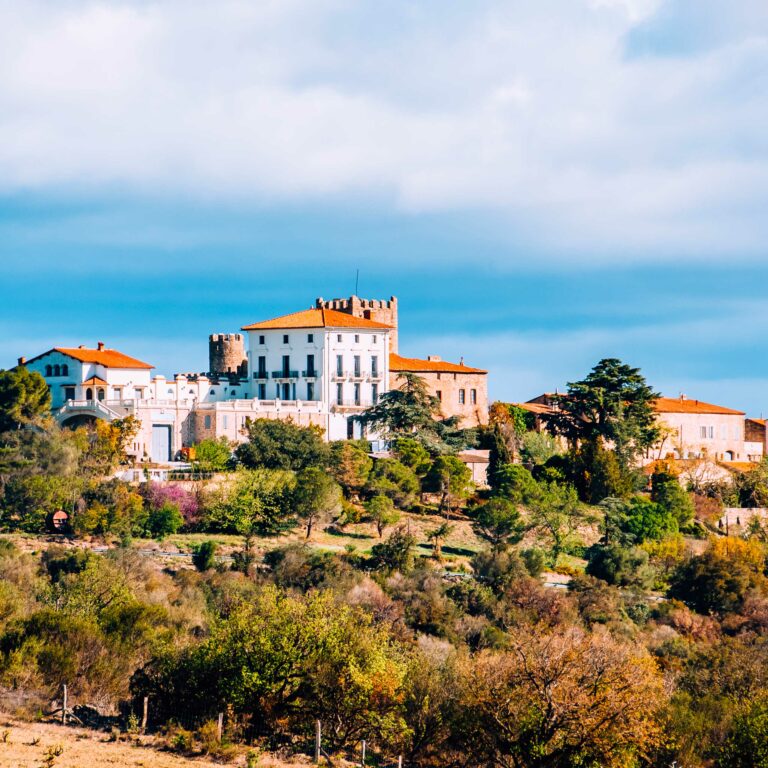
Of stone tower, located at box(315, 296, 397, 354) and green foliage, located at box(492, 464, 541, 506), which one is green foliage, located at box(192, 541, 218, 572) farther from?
stone tower, located at box(315, 296, 397, 354)

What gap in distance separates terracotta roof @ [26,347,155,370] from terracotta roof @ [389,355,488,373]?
14551 millimetres

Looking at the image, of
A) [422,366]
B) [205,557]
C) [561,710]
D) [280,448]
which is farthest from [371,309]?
[561,710]

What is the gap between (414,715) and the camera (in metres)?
37.7

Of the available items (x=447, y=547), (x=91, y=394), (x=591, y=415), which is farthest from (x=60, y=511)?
(x=591, y=415)

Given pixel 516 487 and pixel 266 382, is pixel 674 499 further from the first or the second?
pixel 266 382

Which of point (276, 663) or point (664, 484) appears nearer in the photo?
point (276, 663)

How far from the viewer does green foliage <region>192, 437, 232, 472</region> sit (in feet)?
221

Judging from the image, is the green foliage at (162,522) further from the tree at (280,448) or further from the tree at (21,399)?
the tree at (21,399)

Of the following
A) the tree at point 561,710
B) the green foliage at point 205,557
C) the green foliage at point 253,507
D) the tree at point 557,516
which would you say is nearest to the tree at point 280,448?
the green foliage at point 253,507

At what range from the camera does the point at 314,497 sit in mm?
62781

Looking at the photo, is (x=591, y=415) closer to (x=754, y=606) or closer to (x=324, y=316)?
(x=324, y=316)

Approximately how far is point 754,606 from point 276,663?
2939cm

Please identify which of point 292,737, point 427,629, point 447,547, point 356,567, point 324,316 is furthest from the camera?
point 324,316

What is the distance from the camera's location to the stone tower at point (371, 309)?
8519 cm
